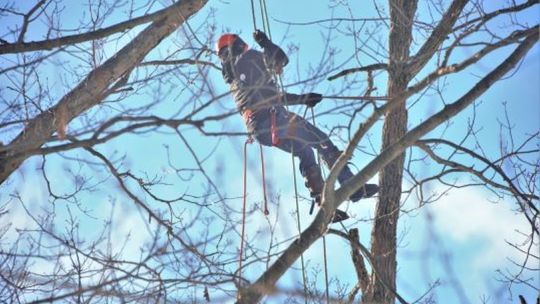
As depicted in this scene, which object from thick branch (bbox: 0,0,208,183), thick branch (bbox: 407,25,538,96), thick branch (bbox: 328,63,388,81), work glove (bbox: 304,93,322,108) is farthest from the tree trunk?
thick branch (bbox: 407,25,538,96)

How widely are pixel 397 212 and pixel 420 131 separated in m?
2.19

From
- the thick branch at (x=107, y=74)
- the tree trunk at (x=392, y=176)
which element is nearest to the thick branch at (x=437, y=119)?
the tree trunk at (x=392, y=176)

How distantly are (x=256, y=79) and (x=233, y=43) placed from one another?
32.0 inches

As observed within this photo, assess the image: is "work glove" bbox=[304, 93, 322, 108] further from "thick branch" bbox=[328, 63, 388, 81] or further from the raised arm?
"thick branch" bbox=[328, 63, 388, 81]

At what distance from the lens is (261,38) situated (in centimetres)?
559

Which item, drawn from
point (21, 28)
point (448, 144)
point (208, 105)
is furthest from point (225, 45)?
point (208, 105)

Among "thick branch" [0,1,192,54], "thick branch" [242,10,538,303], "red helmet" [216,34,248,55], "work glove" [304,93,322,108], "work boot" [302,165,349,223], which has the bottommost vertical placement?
"thick branch" [242,10,538,303]

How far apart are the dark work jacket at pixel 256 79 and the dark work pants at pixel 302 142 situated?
0.03 metres

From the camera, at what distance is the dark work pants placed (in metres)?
5.25

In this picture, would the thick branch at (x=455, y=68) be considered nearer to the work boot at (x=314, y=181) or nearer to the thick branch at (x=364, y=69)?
the thick branch at (x=364, y=69)

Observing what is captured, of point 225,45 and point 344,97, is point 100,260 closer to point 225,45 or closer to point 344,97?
point 344,97

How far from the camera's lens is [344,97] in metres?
4.21

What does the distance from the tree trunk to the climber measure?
268mm

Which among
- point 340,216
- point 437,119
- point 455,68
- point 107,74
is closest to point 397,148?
point 437,119
